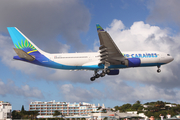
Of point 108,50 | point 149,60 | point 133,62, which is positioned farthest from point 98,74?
point 149,60

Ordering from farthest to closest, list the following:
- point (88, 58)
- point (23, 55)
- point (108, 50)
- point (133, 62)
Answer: point (88, 58) < point (133, 62) < point (23, 55) < point (108, 50)

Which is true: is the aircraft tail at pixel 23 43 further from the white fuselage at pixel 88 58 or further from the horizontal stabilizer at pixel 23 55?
the white fuselage at pixel 88 58

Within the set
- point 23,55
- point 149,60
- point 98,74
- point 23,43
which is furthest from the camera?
point 98,74

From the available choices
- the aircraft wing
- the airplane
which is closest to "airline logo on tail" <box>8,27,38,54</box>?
the airplane

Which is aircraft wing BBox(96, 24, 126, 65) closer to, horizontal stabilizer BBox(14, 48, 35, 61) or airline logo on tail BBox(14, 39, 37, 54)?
horizontal stabilizer BBox(14, 48, 35, 61)

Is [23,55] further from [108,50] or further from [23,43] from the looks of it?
[108,50]

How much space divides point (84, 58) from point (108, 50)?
6188mm

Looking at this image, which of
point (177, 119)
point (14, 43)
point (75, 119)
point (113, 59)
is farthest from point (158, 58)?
point (75, 119)

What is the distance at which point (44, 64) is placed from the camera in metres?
50.7

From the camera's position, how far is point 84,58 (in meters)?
51.0

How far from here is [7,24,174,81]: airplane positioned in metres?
49.6

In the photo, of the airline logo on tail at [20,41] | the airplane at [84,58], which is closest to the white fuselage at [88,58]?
the airplane at [84,58]

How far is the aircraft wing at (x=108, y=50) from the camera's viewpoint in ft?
141

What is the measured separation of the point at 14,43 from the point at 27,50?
360 cm
